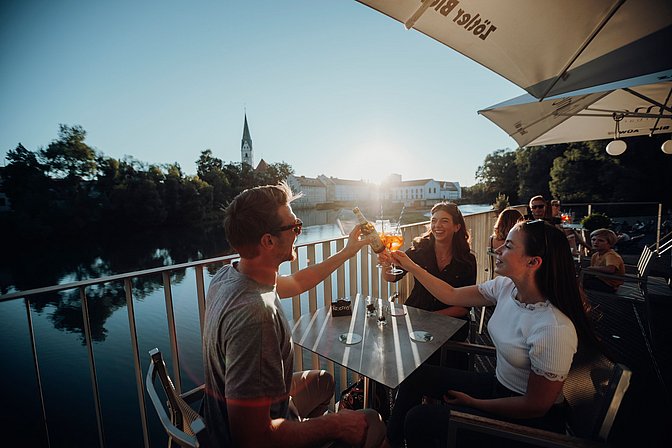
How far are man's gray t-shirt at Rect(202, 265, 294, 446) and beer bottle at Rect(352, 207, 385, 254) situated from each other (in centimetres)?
120

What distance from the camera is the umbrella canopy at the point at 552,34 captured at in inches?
64.5

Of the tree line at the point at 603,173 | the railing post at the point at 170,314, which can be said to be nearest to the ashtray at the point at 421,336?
the railing post at the point at 170,314

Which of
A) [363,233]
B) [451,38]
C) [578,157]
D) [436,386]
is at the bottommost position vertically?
[436,386]

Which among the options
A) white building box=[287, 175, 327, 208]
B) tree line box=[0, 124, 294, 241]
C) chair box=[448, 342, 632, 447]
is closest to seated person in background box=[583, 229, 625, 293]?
chair box=[448, 342, 632, 447]

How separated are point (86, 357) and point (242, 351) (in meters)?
18.6

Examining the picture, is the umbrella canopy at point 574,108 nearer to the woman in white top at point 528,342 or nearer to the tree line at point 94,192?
the woman in white top at point 528,342

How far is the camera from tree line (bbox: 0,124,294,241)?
3075cm

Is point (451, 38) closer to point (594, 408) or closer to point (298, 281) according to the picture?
point (298, 281)

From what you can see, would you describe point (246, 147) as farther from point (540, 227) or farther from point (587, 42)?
point (540, 227)

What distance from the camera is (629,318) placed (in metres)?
3.86

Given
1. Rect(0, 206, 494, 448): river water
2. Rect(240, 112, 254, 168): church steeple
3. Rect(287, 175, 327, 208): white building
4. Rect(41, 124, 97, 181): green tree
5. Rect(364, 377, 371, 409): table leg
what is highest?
Rect(240, 112, 254, 168): church steeple

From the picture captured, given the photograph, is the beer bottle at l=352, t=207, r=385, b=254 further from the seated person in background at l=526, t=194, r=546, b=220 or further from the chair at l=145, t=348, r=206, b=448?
the seated person in background at l=526, t=194, r=546, b=220

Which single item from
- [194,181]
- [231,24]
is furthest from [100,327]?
[194,181]

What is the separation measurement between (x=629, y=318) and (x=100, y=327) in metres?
20.7
